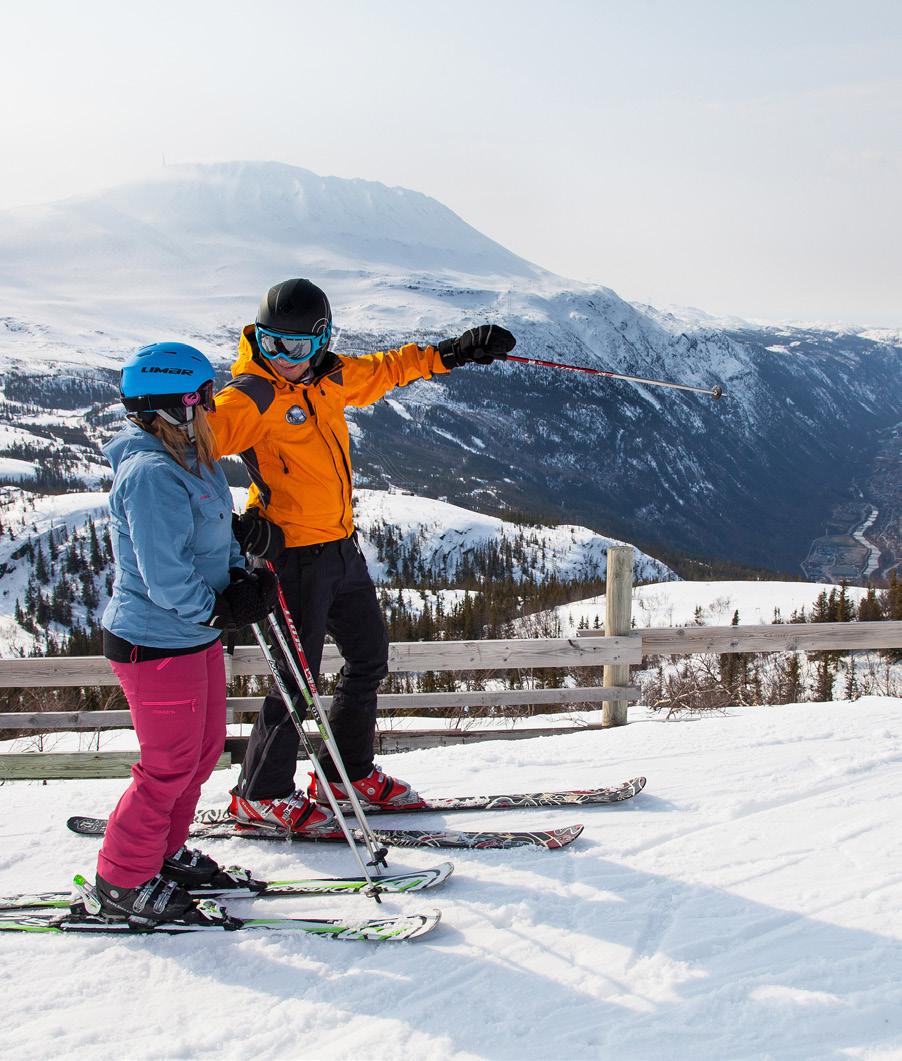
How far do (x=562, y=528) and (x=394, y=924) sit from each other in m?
123

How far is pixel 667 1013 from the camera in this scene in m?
2.44

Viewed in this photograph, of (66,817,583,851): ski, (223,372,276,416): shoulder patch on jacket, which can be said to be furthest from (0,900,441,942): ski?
(223,372,276,416): shoulder patch on jacket

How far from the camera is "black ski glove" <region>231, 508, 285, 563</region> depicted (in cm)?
314

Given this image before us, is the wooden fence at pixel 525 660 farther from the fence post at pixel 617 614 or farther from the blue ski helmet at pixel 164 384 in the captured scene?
the blue ski helmet at pixel 164 384

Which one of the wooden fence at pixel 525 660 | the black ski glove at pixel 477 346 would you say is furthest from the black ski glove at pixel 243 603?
the wooden fence at pixel 525 660

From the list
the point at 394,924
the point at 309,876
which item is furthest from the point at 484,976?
the point at 309,876

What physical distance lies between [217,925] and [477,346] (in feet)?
9.27

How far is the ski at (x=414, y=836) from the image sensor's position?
3.59 m

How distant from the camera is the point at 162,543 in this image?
264cm

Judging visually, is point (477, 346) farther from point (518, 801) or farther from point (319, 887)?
point (319, 887)

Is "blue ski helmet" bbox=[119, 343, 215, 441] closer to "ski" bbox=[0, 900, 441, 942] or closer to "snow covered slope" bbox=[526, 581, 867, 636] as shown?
"ski" bbox=[0, 900, 441, 942]

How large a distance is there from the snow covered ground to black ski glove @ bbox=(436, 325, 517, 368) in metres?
2.35

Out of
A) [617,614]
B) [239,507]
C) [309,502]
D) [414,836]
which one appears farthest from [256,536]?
[239,507]

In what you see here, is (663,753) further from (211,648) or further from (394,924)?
(211,648)
